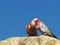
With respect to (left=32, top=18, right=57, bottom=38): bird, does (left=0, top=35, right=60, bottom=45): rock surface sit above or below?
below

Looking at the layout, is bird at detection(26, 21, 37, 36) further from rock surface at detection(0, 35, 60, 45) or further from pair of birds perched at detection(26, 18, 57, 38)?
rock surface at detection(0, 35, 60, 45)

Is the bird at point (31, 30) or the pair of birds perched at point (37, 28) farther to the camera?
the bird at point (31, 30)

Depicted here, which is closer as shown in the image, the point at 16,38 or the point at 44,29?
the point at 16,38

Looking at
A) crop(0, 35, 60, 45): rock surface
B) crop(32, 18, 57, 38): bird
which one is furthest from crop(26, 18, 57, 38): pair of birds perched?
crop(0, 35, 60, 45): rock surface

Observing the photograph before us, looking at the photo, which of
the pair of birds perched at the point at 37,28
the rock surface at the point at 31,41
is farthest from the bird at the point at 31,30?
the rock surface at the point at 31,41

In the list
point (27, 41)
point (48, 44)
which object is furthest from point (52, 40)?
point (27, 41)

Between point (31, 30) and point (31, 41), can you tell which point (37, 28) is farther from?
point (31, 41)

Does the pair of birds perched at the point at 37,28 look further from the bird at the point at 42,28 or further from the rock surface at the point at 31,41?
the rock surface at the point at 31,41

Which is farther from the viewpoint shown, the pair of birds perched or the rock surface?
the pair of birds perched

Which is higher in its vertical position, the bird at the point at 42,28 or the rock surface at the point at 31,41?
the bird at the point at 42,28

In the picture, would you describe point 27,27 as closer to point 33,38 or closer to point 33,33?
point 33,33

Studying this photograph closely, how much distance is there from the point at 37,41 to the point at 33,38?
26 centimetres

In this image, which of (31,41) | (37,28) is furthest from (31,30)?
(31,41)

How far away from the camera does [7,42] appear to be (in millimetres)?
14344
